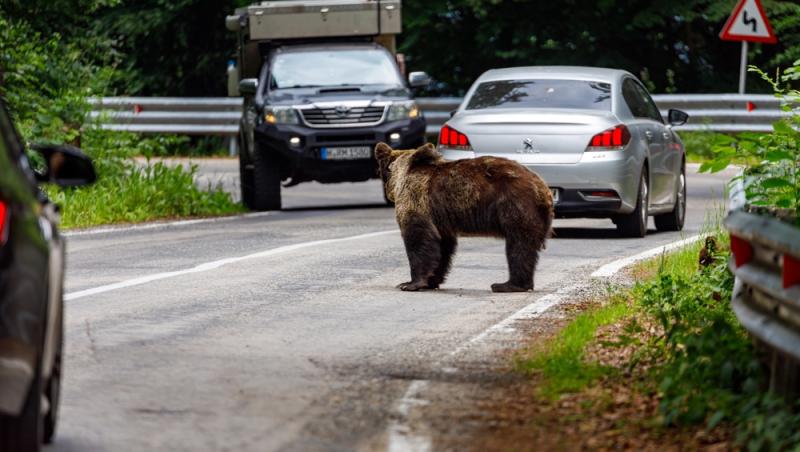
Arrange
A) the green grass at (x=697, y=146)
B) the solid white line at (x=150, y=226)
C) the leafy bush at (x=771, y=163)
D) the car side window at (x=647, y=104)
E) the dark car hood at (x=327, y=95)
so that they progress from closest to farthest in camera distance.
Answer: the leafy bush at (x=771, y=163) < the solid white line at (x=150, y=226) < the car side window at (x=647, y=104) < the dark car hood at (x=327, y=95) < the green grass at (x=697, y=146)

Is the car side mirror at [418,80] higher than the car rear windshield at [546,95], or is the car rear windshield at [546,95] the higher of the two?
the car rear windshield at [546,95]

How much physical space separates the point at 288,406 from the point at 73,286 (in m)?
5.06

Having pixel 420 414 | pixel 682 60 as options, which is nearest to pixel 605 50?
pixel 682 60

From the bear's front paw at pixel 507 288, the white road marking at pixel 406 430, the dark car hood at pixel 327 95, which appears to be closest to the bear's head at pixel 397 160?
the bear's front paw at pixel 507 288

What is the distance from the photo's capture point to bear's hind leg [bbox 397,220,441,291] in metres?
12.0

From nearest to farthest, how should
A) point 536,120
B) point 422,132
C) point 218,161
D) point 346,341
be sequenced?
point 346,341, point 536,120, point 422,132, point 218,161

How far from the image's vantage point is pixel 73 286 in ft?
40.0

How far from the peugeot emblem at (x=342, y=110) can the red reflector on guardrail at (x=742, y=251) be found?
14.2m

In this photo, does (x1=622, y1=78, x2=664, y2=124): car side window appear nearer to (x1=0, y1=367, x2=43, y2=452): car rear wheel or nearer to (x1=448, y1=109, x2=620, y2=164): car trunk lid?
(x1=448, y1=109, x2=620, y2=164): car trunk lid

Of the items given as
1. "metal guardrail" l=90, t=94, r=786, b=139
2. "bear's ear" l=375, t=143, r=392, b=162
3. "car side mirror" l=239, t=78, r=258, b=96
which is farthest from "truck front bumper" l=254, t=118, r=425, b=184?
"bear's ear" l=375, t=143, r=392, b=162

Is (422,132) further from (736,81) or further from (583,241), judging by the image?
(736,81)

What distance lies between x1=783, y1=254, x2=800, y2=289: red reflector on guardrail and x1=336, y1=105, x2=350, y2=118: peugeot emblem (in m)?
15.1

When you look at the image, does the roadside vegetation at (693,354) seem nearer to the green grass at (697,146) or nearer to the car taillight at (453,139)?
the car taillight at (453,139)

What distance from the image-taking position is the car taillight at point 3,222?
5.48 meters
